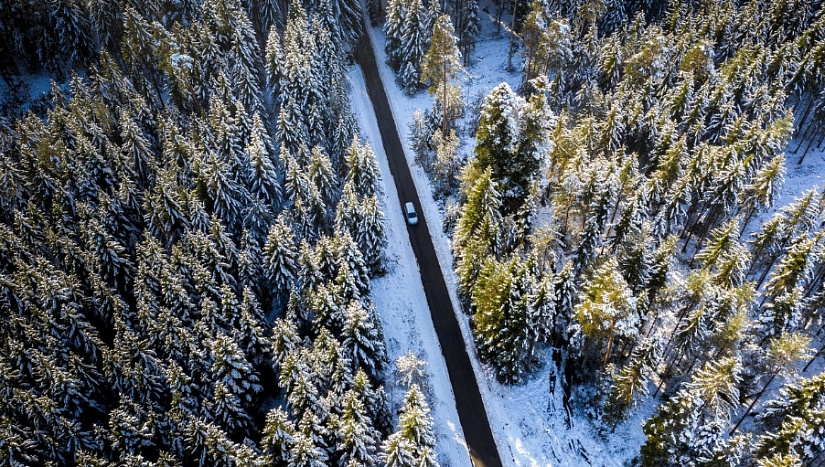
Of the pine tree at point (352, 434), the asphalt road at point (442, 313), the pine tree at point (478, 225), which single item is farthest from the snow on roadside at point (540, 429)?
the pine tree at point (352, 434)

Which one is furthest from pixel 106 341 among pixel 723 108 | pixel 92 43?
pixel 723 108

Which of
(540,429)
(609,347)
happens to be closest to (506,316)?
(609,347)

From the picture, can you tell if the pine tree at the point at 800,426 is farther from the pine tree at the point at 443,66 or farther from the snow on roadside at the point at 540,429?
the pine tree at the point at 443,66

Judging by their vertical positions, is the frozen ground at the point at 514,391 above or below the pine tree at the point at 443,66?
below

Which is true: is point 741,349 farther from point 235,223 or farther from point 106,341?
point 106,341

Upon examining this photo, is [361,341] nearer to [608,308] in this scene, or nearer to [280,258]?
[280,258]

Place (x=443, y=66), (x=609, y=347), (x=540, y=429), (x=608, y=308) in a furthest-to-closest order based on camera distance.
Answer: (x=443, y=66), (x=540, y=429), (x=609, y=347), (x=608, y=308)

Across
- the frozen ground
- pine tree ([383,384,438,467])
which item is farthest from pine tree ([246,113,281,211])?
pine tree ([383,384,438,467])
